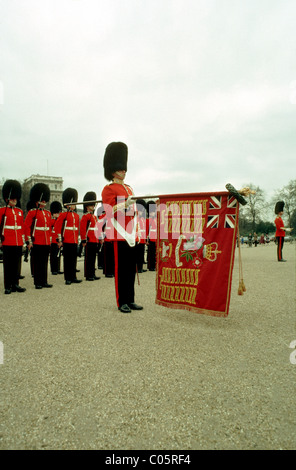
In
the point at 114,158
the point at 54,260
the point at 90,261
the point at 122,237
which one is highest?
the point at 114,158

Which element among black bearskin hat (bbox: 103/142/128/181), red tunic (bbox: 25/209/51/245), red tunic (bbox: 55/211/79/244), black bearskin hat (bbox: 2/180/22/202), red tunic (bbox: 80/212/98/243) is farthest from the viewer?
red tunic (bbox: 80/212/98/243)

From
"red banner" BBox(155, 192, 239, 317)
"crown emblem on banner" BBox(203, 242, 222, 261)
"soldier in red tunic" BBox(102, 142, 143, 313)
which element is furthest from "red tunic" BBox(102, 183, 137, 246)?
"crown emblem on banner" BBox(203, 242, 222, 261)

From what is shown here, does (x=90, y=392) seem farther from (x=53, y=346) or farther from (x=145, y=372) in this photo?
(x=53, y=346)

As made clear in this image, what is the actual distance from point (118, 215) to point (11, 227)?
3.03 m

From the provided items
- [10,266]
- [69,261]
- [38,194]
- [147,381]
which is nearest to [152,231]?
[69,261]

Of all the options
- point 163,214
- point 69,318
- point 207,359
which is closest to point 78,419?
point 207,359

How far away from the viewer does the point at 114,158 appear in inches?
209

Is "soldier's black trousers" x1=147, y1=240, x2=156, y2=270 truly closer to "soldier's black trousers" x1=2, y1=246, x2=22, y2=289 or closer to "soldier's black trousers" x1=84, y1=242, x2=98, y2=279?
"soldier's black trousers" x1=84, y1=242, x2=98, y2=279

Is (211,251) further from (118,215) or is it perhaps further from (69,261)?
(69,261)

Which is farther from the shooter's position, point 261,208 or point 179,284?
point 261,208

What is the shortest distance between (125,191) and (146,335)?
2315mm

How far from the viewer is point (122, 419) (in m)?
1.99

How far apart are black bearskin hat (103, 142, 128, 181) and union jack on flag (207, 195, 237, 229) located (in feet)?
5.74

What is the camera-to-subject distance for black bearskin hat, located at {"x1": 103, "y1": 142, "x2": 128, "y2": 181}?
525 centimetres
